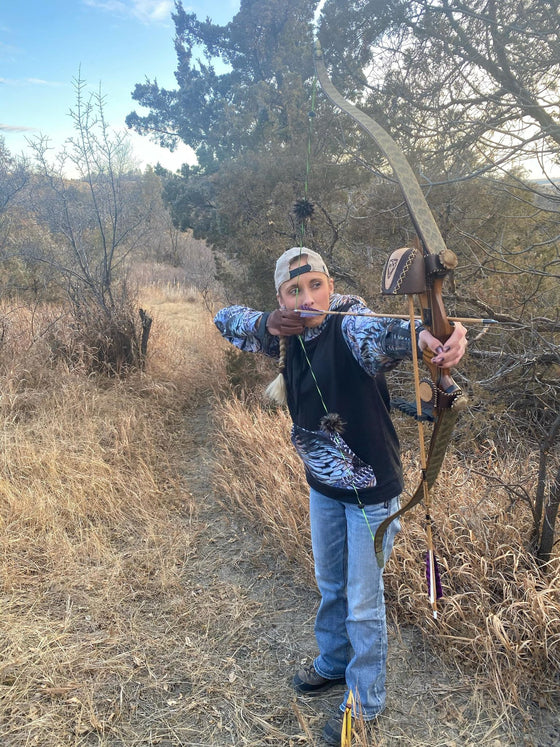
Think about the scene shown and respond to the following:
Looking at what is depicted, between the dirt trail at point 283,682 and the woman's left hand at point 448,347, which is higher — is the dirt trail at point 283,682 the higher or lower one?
the lower one

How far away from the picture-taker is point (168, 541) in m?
3.10

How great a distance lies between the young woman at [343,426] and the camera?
1.42 m

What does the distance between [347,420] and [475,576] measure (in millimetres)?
1332

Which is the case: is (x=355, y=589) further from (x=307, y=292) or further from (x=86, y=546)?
(x=86, y=546)

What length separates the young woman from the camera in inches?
56.0

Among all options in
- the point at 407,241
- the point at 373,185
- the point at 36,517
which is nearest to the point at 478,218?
the point at 407,241

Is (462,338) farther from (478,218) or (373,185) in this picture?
(373,185)

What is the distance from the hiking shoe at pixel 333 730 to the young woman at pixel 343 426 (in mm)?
115

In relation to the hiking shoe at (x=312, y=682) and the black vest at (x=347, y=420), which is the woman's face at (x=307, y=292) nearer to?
the black vest at (x=347, y=420)

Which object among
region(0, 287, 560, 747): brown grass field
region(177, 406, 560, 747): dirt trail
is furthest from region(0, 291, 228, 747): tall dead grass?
region(177, 406, 560, 747): dirt trail

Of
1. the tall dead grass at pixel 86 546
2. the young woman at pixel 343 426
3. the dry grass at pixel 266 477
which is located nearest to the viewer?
the young woman at pixel 343 426

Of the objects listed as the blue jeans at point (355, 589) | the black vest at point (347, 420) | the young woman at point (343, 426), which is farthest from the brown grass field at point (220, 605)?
the black vest at point (347, 420)

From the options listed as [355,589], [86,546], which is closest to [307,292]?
[355,589]

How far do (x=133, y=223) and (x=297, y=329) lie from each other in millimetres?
6244
